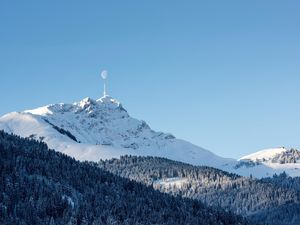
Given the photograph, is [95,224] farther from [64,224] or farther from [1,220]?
[1,220]

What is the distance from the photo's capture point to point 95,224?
7849 inches

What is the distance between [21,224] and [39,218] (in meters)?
11.1

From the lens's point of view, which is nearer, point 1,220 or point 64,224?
point 1,220

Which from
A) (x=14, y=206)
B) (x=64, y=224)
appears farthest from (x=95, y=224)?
(x=14, y=206)

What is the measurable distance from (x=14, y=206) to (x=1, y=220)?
44.8 feet

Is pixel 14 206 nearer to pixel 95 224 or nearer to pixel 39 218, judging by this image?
pixel 39 218

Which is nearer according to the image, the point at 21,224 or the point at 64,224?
the point at 21,224

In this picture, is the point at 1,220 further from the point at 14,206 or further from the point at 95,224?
the point at 95,224

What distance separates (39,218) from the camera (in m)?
193

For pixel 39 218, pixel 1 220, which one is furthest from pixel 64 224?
pixel 1 220

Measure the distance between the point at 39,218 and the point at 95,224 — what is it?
54.9 ft

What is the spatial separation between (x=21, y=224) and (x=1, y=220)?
5.50m

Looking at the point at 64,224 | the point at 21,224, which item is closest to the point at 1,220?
the point at 21,224

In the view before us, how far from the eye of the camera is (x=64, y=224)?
195m
